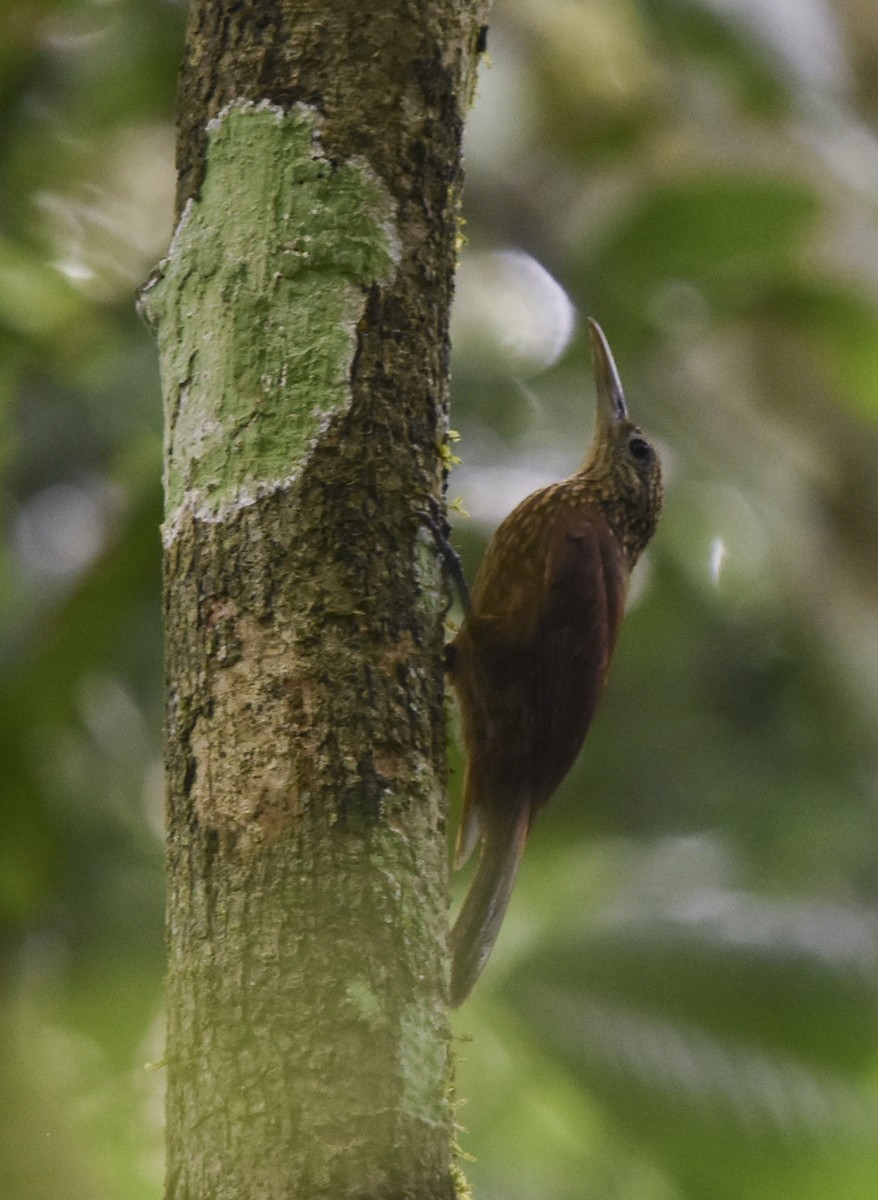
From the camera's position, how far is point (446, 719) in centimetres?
161

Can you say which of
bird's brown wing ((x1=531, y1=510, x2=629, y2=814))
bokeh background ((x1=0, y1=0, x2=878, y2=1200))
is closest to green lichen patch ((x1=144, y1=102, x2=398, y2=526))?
bokeh background ((x1=0, y1=0, x2=878, y2=1200))

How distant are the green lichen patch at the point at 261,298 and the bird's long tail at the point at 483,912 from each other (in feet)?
2.95

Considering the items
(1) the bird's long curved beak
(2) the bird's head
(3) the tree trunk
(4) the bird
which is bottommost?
(3) the tree trunk

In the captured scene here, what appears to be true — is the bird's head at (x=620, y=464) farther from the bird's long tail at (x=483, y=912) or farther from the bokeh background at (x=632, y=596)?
the bird's long tail at (x=483, y=912)

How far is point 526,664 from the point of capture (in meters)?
2.71

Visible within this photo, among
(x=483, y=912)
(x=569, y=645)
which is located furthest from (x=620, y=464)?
(x=483, y=912)

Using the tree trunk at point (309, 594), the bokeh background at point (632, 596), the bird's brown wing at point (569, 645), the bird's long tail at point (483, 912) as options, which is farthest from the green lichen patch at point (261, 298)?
the bird's brown wing at point (569, 645)

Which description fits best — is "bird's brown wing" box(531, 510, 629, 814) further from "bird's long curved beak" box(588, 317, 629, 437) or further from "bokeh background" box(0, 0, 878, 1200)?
"bird's long curved beak" box(588, 317, 629, 437)

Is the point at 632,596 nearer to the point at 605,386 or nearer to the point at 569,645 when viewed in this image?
the point at 605,386

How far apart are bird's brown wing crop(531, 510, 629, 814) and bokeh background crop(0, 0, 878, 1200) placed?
0.30 meters

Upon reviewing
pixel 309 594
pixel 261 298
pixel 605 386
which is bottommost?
pixel 309 594

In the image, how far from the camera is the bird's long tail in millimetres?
2240

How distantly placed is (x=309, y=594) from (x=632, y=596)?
2.89 meters

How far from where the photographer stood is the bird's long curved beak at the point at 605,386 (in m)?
3.27
